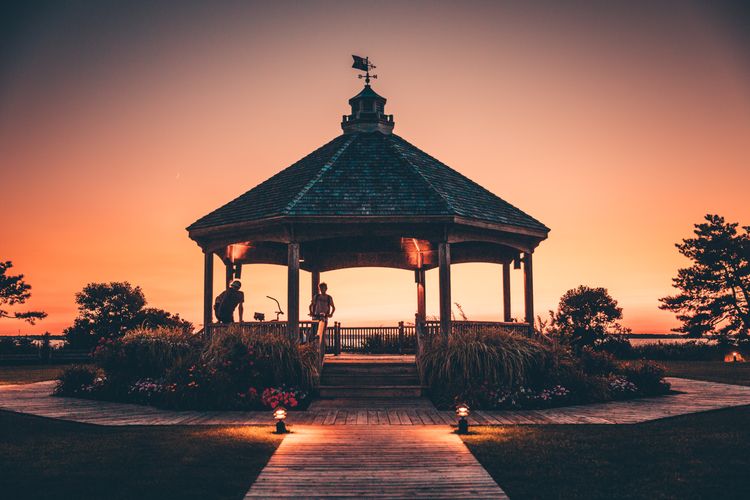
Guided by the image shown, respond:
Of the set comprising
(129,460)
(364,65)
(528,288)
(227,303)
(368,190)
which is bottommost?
(129,460)

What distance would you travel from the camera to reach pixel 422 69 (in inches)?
673

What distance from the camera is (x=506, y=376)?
1470 centimetres

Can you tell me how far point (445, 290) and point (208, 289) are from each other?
689 centimetres

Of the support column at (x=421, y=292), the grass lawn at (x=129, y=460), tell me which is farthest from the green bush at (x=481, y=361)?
the support column at (x=421, y=292)

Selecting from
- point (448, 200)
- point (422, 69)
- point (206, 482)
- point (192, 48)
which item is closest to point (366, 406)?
point (448, 200)

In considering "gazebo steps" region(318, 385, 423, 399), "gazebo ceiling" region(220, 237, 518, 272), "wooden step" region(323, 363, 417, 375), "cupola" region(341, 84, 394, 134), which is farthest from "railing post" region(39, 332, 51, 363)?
"gazebo steps" region(318, 385, 423, 399)

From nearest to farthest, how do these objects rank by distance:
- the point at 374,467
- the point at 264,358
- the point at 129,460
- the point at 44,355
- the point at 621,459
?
the point at 374,467 < the point at 129,460 < the point at 621,459 < the point at 264,358 < the point at 44,355

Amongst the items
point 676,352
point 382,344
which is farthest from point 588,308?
point 382,344

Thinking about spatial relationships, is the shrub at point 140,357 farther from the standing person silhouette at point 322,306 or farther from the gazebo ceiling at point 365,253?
the gazebo ceiling at point 365,253

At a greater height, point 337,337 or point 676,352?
point 337,337

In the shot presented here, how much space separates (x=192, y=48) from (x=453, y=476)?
16.2 metres

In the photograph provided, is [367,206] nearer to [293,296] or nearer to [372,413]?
[293,296]

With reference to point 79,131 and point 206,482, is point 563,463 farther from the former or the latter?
point 79,131

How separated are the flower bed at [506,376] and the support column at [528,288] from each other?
244 centimetres
